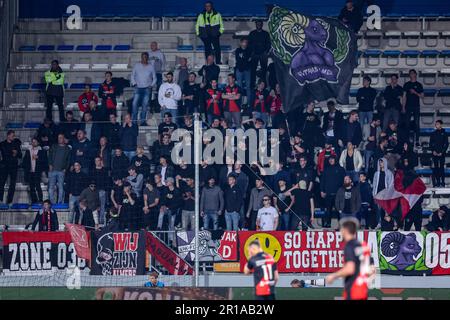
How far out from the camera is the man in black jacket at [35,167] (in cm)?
2762

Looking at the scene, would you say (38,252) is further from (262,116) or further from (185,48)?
(185,48)

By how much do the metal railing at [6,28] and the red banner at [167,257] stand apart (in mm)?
8652

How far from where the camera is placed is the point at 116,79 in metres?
29.8

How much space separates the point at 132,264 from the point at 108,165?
10.4ft

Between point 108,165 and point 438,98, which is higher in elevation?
point 438,98

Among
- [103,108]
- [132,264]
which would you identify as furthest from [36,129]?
[132,264]

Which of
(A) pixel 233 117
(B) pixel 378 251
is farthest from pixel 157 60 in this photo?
(B) pixel 378 251

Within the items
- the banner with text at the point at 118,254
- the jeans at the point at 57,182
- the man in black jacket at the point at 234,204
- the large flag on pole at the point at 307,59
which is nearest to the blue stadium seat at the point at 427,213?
the large flag on pole at the point at 307,59

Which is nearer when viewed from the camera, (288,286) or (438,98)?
(288,286)

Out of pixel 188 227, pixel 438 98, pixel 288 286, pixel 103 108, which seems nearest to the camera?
pixel 288 286

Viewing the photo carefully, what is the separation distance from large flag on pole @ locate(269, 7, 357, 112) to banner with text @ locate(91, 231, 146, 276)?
5764 mm

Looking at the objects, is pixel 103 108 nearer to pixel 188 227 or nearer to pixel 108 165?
pixel 108 165

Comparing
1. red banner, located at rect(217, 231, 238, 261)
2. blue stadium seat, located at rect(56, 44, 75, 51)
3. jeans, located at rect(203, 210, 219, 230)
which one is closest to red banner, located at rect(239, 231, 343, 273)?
red banner, located at rect(217, 231, 238, 261)

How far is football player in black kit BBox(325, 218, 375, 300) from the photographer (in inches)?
592
